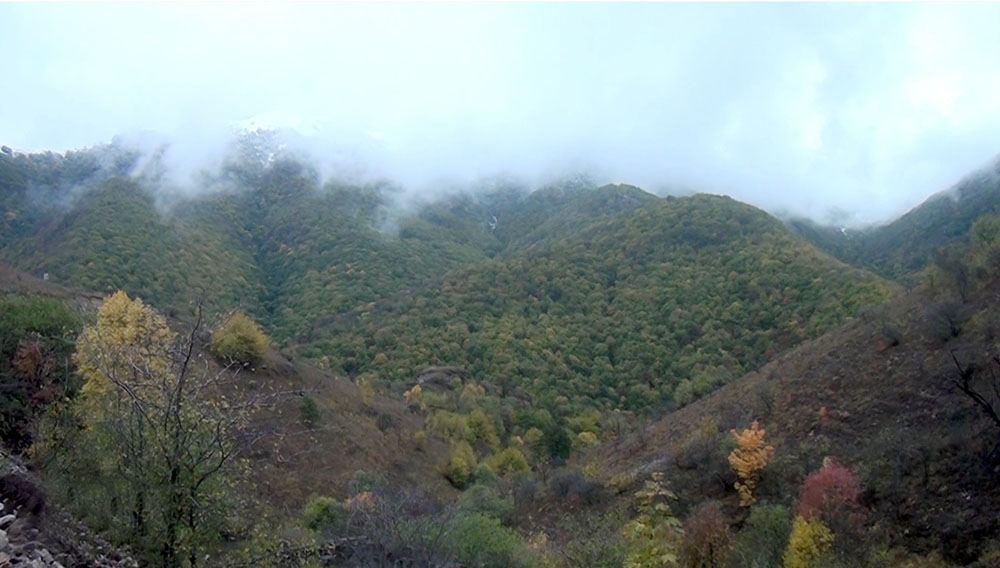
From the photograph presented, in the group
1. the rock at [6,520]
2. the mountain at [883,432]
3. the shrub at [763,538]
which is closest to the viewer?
the rock at [6,520]

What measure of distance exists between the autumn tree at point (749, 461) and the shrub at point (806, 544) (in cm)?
663

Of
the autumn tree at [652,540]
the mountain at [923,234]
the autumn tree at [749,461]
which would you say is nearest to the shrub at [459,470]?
the autumn tree at [652,540]

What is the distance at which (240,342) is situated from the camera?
39.9 meters

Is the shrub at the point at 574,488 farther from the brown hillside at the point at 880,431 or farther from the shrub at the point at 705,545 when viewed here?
the shrub at the point at 705,545

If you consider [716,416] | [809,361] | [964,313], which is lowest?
[716,416]

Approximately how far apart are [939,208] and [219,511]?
115 m

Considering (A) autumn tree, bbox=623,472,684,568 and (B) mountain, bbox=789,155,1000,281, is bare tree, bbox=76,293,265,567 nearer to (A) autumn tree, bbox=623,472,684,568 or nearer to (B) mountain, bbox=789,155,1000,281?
(A) autumn tree, bbox=623,472,684,568

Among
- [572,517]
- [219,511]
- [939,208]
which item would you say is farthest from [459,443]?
[939,208]

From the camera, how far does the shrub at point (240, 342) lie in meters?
39.2

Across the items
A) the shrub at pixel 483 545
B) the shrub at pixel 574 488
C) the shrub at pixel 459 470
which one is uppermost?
the shrub at pixel 483 545

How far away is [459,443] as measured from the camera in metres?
49.1

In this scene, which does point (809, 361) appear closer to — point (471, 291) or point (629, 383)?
point (629, 383)

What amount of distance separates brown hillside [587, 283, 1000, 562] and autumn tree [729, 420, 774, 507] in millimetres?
397

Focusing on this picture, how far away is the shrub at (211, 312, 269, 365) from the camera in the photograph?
3916cm
